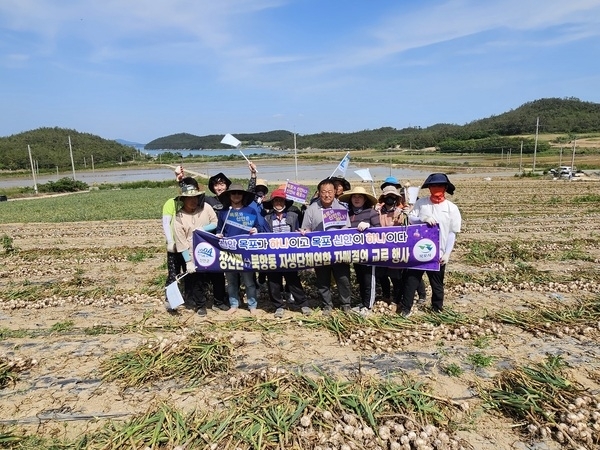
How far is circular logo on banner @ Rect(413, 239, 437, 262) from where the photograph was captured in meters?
5.45

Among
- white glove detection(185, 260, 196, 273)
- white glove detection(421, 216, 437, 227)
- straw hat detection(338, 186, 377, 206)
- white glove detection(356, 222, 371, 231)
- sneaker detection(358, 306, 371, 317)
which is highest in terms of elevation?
straw hat detection(338, 186, 377, 206)

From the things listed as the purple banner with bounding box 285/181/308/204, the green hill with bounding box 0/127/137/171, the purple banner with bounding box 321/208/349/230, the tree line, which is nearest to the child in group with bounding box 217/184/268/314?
the purple banner with bounding box 285/181/308/204

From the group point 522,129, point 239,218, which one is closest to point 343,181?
point 239,218

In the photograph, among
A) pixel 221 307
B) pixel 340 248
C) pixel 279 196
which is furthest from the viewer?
pixel 221 307

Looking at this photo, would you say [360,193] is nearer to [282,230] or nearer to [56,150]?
[282,230]

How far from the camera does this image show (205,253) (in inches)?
228

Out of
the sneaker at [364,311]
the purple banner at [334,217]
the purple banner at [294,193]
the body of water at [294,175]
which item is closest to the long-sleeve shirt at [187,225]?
the purple banner at [294,193]

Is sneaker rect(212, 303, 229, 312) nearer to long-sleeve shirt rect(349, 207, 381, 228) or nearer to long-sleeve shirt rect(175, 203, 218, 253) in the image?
long-sleeve shirt rect(175, 203, 218, 253)

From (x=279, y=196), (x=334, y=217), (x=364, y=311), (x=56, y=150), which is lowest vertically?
(x=364, y=311)

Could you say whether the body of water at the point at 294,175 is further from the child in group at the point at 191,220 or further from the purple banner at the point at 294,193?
the child in group at the point at 191,220

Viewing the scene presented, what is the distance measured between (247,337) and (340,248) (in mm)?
1751

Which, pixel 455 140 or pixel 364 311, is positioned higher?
pixel 455 140

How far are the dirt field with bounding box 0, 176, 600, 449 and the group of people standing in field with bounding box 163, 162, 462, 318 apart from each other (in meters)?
0.43

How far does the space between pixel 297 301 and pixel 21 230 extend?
14717 millimetres
